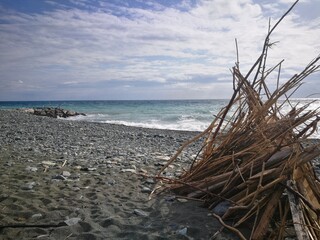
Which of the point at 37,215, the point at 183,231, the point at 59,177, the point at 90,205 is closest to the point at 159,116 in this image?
the point at 59,177

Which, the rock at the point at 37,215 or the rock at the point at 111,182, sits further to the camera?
the rock at the point at 111,182

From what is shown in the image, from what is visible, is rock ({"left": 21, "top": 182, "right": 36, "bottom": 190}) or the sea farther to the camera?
the sea

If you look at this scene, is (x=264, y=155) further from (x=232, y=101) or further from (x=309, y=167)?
(x=232, y=101)

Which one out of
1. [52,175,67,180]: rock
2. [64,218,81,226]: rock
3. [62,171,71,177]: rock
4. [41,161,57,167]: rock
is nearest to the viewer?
[64,218,81,226]: rock

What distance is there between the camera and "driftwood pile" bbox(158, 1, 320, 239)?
2549mm

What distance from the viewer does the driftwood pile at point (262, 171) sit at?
8.36 feet

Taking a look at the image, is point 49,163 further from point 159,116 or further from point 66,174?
point 159,116

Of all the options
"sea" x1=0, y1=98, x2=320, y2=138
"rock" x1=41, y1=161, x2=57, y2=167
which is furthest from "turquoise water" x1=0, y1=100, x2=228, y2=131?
"rock" x1=41, y1=161, x2=57, y2=167

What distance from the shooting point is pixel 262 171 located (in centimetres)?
264

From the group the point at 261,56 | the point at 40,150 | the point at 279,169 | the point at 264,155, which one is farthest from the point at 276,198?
the point at 40,150

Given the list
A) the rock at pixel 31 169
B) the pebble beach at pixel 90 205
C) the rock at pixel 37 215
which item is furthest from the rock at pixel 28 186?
the rock at pixel 37 215

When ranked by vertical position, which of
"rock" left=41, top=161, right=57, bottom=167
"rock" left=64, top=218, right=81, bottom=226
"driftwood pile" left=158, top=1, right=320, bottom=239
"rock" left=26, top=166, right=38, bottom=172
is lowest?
"rock" left=64, top=218, right=81, bottom=226

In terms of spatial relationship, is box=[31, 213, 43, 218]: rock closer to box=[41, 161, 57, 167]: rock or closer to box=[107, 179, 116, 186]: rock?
box=[107, 179, 116, 186]: rock

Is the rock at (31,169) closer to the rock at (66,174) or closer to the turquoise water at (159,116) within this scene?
the rock at (66,174)
